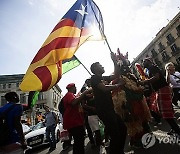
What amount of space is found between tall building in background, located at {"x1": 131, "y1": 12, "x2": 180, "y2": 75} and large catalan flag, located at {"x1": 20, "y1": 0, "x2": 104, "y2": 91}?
35.9 metres

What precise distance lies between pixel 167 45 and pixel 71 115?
4152 centimetres

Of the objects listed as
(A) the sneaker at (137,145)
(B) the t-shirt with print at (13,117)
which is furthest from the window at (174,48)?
(B) the t-shirt with print at (13,117)

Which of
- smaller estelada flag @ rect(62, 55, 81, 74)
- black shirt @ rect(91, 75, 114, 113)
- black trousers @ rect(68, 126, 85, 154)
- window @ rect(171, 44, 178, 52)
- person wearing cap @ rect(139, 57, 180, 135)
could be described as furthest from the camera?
window @ rect(171, 44, 178, 52)

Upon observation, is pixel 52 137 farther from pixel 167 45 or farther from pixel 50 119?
pixel 167 45

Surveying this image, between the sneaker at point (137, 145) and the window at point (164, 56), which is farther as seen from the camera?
the window at point (164, 56)

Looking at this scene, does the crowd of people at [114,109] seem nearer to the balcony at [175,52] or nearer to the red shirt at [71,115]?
the red shirt at [71,115]

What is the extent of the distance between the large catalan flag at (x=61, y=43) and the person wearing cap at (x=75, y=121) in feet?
2.71

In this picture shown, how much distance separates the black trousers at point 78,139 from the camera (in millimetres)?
3590

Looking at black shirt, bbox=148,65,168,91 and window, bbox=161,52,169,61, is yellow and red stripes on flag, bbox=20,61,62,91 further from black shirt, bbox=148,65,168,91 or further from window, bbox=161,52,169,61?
window, bbox=161,52,169,61

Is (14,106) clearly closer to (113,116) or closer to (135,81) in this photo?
(113,116)

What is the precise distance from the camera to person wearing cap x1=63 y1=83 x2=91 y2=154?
3602 mm

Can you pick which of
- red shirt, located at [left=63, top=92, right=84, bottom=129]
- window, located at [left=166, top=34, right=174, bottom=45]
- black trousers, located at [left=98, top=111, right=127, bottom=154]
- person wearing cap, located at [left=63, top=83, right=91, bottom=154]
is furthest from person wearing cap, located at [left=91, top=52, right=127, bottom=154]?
window, located at [left=166, top=34, right=174, bottom=45]

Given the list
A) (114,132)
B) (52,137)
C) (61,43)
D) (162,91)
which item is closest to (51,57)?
(61,43)

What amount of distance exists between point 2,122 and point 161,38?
4415cm
